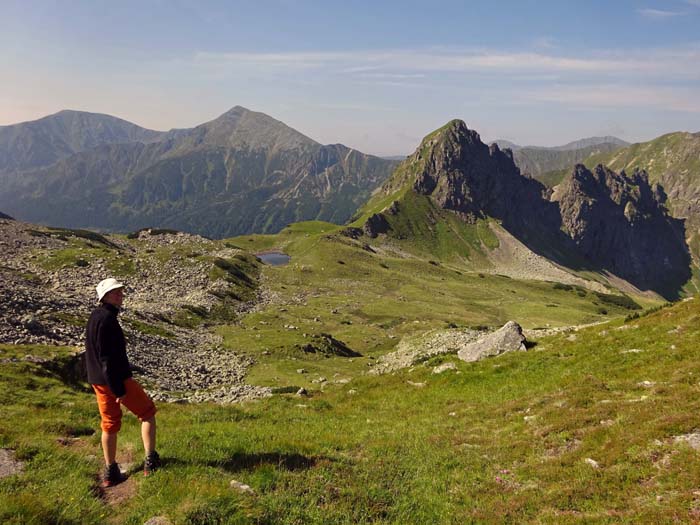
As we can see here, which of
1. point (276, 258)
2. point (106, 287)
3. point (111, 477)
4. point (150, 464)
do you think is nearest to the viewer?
point (111, 477)

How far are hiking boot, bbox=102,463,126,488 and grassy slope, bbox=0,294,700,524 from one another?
39 cm

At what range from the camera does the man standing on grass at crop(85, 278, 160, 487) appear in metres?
10.5

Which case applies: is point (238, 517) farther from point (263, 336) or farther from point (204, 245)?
point (204, 245)

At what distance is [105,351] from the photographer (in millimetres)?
10461

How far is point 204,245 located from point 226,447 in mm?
126428

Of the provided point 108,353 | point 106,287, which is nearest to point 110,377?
point 108,353

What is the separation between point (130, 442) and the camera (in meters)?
13.8

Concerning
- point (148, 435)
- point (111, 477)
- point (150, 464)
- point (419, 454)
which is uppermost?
point (148, 435)

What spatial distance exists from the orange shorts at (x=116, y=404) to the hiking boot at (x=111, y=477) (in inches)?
33.2

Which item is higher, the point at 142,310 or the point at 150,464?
the point at 150,464

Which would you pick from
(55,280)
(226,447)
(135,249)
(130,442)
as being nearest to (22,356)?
(130,442)

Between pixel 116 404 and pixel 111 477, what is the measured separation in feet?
5.70

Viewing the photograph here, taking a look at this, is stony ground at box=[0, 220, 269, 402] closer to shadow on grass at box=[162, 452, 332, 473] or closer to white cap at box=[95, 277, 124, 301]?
shadow on grass at box=[162, 452, 332, 473]

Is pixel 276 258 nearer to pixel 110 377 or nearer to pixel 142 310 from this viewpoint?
pixel 142 310
